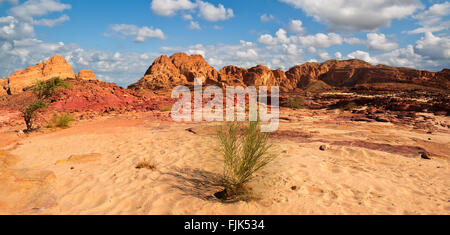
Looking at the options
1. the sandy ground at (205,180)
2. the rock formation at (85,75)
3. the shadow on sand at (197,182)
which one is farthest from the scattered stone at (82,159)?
the rock formation at (85,75)

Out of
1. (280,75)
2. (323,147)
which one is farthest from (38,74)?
(280,75)

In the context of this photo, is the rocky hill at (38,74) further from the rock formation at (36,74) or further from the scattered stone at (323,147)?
the scattered stone at (323,147)

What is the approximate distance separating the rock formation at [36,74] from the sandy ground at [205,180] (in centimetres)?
2738

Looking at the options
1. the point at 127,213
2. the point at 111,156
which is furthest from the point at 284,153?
the point at 111,156

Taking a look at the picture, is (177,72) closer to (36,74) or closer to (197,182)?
(36,74)

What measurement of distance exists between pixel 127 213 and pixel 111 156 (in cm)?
309

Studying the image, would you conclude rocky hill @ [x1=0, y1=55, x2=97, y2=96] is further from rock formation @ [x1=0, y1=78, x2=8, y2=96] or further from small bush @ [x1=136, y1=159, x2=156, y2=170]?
small bush @ [x1=136, y1=159, x2=156, y2=170]

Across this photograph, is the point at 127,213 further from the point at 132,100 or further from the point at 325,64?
the point at 325,64

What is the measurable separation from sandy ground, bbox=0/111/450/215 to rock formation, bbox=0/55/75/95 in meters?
27.4

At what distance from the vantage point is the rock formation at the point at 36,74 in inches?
1084

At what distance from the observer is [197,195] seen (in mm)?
3711

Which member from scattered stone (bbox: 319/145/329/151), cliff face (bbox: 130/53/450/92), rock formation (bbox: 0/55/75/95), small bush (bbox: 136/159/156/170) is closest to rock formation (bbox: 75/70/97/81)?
rock formation (bbox: 0/55/75/95)
